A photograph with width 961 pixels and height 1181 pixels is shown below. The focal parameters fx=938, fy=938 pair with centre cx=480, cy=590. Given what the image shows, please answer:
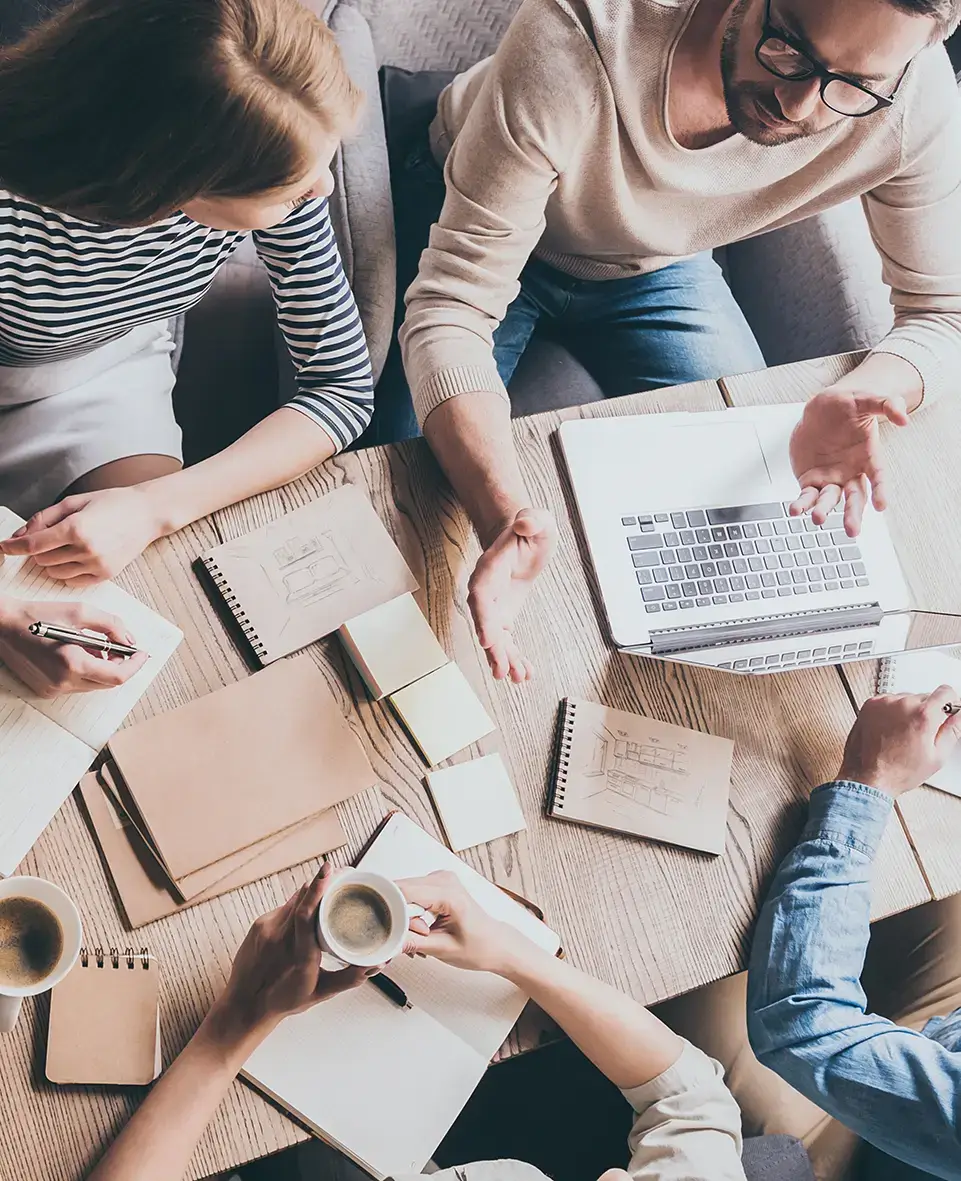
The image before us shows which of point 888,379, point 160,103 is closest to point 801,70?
point 888,379

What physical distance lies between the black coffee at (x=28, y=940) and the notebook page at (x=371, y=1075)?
0.70 feet

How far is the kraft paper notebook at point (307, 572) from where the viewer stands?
0.95m

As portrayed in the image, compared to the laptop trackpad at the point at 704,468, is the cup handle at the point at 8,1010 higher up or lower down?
lower down

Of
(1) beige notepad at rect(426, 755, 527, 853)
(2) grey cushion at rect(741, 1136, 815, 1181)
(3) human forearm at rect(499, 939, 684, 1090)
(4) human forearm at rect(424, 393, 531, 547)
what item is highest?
(4) human forearm at rect(424, 393, 531, 547)

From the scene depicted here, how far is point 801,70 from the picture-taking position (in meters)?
0.96

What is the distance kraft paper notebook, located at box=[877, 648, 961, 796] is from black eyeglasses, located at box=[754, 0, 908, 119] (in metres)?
0.60

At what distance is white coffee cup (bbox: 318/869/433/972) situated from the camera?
29.0 inches

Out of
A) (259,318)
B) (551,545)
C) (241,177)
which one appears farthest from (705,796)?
(259,318)

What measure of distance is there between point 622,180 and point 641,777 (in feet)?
2.32

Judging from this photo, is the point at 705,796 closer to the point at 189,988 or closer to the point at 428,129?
the point at 189,988

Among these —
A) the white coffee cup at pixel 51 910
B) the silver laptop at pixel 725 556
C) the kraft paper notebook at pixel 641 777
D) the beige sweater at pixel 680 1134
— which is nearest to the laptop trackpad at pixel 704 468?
the silver laptop at pixel 725 556

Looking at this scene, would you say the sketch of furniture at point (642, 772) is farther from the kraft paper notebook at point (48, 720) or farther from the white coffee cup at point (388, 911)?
the kraft paper notebook at point (48, 720)

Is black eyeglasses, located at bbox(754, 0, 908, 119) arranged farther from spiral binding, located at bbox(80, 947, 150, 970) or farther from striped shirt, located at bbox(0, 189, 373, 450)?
spiral binding, located at bbox(80, 947, 150, 970)

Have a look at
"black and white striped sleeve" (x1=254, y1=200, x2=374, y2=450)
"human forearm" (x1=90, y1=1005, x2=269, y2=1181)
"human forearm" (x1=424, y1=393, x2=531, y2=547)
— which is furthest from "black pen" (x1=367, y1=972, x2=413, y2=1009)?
"black and white striped sleeve" (x1=254, y1=200, x2=374, y2=450)
